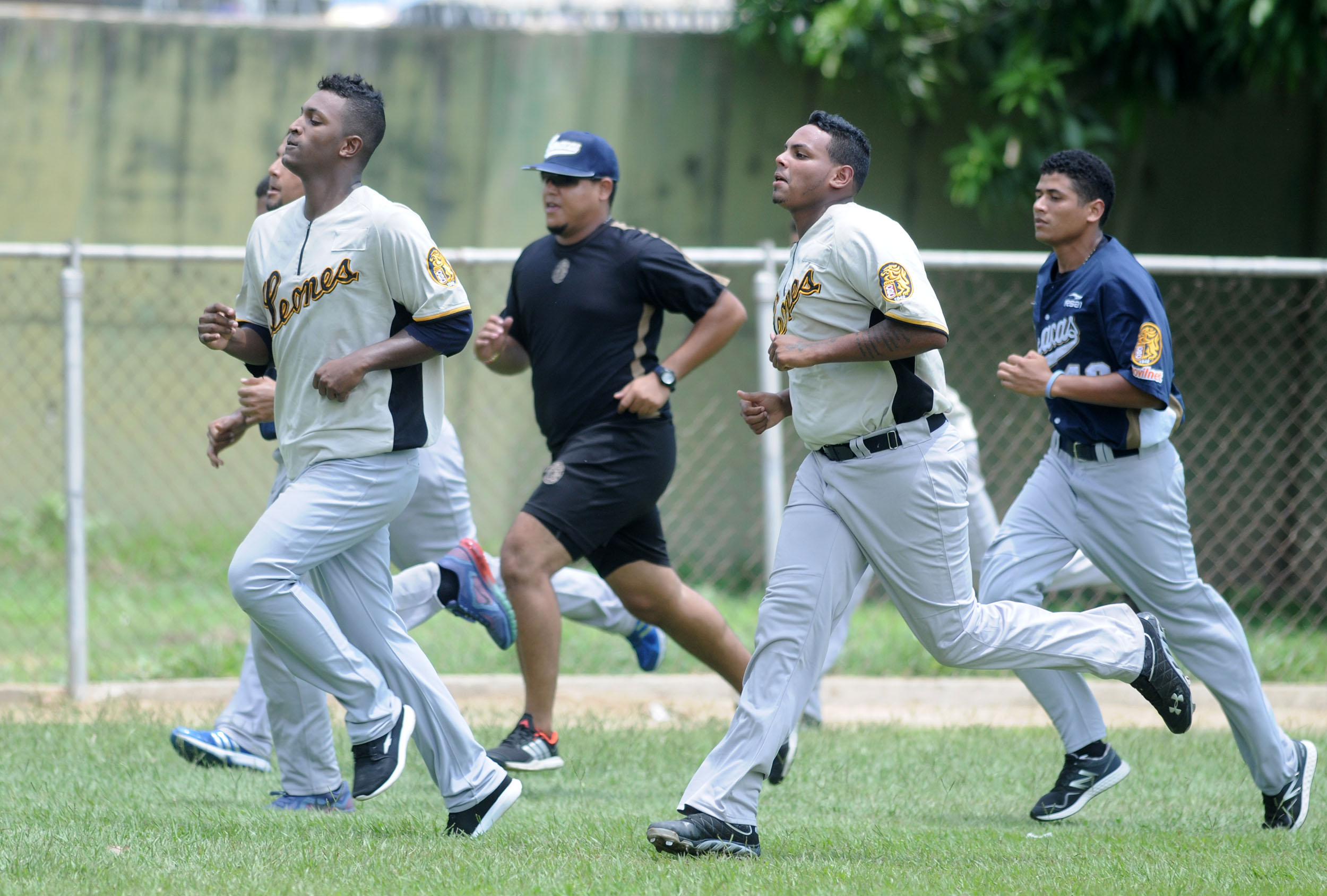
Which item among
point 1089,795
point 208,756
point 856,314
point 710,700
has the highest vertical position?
point 856,314

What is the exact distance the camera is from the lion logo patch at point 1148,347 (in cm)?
431

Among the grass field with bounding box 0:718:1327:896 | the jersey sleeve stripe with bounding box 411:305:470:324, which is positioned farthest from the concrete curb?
the jersey sleeve stripe with bounding box 411:305:470:324

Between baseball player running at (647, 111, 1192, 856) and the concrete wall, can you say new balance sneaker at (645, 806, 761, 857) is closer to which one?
baseball player running at (647, 111, 1192, 856)

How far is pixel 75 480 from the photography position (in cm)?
629

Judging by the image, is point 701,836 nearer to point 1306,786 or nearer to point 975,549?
point 1306,786

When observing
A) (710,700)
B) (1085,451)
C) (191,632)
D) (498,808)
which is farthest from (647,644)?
(191,632)

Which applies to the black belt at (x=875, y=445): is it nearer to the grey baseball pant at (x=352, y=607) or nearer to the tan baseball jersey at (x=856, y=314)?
the tan baseball jersey at (x=856, y=314)

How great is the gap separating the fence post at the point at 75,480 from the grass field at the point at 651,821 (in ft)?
2.44

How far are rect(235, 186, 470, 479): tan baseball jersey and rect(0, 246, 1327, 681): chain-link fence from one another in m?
4.57

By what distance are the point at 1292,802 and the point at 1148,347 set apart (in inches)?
59.4

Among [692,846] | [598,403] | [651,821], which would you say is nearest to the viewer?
[692,846]

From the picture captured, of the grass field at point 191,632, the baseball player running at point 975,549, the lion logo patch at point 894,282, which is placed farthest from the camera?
the grass field at point 191,632

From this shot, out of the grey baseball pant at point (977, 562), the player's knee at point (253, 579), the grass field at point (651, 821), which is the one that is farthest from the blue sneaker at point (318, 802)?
the grey baseball pant at point (977, 562)

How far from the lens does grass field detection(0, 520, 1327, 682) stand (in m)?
7.09
